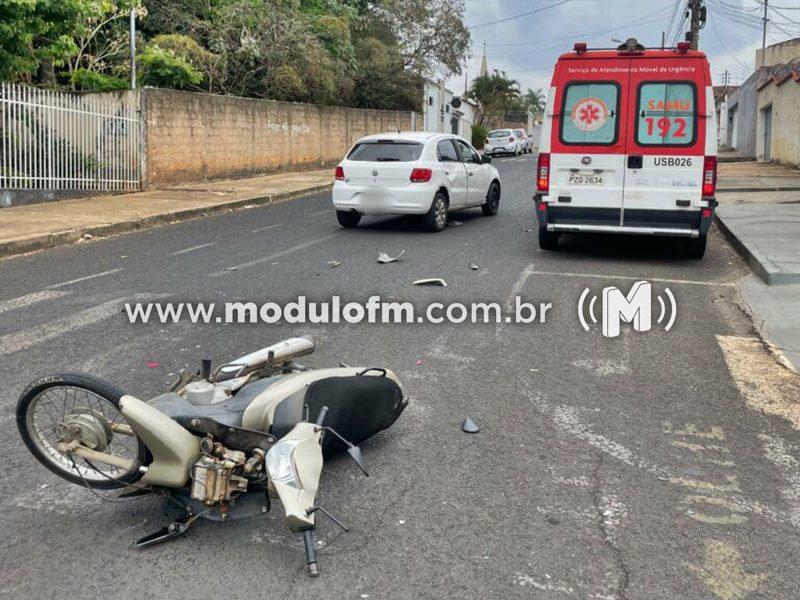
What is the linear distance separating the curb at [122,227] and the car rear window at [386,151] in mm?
3634

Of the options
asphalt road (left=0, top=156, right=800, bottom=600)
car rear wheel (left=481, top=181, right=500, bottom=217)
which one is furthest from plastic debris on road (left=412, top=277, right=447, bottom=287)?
car rear wheel (left=481, top=181, right=500, bottom=217)

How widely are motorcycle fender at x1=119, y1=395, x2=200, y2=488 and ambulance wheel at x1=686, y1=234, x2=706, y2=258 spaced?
892 centimetres

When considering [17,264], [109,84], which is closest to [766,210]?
[17,264]

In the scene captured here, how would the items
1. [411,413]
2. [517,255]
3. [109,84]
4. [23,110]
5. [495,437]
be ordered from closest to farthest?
1. [495,437]
2. [411,413]
3. [517,255]
4. [23,110]
5. [109,84]

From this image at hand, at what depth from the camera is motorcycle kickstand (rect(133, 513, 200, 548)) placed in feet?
12.0

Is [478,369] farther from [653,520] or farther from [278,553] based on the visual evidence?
[278,553]

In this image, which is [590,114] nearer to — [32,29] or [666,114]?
[666,114]

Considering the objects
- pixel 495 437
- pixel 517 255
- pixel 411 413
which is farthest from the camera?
pixel 517 255

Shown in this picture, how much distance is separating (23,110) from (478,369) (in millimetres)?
12456

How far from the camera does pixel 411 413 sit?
5.33m

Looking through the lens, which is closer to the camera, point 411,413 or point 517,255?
point 411,413

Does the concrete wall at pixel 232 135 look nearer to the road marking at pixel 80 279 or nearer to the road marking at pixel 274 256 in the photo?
the road marking at pixel 274 256

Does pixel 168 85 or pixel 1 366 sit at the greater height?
pixel 168 85

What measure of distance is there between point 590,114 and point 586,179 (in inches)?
32.0
